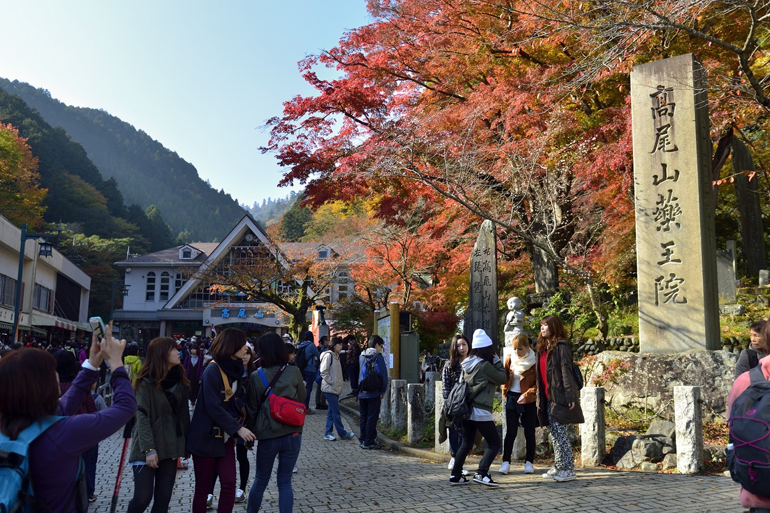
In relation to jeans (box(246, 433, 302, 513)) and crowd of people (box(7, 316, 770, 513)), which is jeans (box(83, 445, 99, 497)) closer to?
crowd of people (box(7, 316, 770, 513))

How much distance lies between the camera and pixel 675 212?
28.5 ft

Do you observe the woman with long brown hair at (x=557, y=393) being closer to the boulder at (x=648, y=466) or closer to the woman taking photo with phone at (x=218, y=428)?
the boulder at (x=648, y=466)

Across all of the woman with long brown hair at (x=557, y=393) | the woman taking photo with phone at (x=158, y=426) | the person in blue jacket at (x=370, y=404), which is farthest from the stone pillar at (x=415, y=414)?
the woman taking photo with phone at (x=158, y=426)

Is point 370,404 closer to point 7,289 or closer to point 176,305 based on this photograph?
point 7,289

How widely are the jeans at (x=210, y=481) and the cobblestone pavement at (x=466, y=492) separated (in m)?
1.16

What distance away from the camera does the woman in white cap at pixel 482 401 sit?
6004mm

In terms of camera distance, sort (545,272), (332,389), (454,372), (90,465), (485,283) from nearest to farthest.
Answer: (90,465), (454,372), (332,389), (485,283), (545,272)

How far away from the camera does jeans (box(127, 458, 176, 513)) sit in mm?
4391

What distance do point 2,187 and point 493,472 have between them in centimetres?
3957

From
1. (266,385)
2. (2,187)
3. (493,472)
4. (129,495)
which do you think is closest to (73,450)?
(266,385)

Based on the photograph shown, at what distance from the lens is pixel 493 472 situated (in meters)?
6.88

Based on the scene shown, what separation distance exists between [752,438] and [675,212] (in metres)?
6.54

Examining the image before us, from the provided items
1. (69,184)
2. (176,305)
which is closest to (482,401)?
(176,305)

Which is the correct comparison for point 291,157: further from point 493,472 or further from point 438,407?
point 493,472
